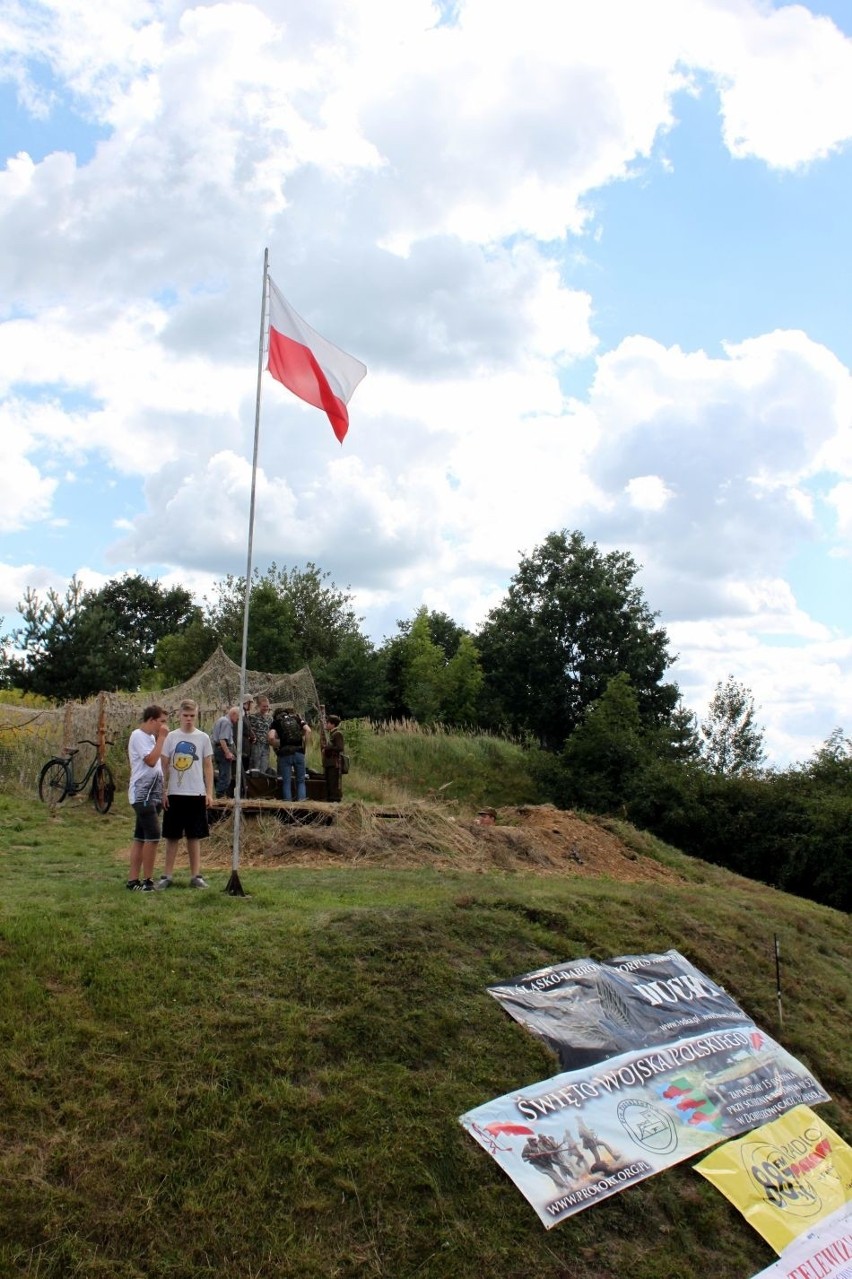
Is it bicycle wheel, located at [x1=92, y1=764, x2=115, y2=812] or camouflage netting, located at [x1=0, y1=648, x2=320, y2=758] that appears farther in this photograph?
camouflage netting, located at [x1=0, y1=648, x2=320, y2=758]

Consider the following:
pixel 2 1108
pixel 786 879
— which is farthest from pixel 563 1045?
pixel 786 879

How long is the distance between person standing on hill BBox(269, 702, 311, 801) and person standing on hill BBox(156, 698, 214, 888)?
20.9 feet

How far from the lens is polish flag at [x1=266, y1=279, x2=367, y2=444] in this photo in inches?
350

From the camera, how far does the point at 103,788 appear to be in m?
15.2

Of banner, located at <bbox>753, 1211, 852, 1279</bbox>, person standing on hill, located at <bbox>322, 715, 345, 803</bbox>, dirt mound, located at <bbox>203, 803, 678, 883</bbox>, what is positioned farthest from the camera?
person standing on hill, located at <bbox>322, 715, 345, 803</bbox>

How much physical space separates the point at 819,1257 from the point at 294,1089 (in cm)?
279

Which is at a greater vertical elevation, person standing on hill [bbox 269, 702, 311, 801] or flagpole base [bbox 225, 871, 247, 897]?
person standing on hill [bbox 269, 702, 311, 801]

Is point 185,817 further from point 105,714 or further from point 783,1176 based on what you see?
point 105,714

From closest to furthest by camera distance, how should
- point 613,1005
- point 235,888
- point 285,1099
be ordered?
point 285,1099 < point 613,1005 < point 235,888

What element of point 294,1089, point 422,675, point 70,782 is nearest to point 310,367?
point 294,1089

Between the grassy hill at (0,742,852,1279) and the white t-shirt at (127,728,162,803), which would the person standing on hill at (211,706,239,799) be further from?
the grassy hill at (0,742,852,1279)

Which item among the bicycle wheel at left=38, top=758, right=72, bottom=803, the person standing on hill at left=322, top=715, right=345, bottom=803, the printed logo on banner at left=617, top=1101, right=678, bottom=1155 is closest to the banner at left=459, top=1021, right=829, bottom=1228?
the printed logo on banner at left=617, top=1101, right=678, bottom=1155

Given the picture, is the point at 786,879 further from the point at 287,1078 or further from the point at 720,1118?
the point at 287,1078

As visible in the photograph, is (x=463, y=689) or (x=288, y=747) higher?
(x=463, y=689)
